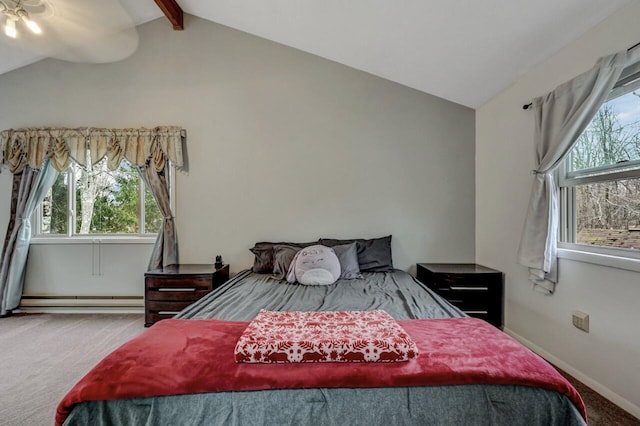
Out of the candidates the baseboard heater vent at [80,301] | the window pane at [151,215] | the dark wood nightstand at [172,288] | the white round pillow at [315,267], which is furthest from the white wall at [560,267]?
the baseboard heater vent at [80,301]

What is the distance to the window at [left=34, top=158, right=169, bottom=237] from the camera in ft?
11.4

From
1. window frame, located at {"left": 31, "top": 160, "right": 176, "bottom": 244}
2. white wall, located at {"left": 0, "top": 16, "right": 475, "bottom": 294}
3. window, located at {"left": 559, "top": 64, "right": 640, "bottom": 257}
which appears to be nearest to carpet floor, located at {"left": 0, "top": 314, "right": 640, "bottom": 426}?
white wall, located at {"left": 0, "top": 16, "right": 475, "bottom": 294}

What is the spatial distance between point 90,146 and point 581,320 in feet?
15.1

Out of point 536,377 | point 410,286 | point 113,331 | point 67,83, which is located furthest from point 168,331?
point 67,83

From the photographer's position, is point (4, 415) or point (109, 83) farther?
point (109, 83)

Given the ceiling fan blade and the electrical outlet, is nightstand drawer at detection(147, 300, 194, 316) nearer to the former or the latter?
the ceiling fan blade

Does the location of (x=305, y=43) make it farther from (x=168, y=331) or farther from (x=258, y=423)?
(x=258, y=423)

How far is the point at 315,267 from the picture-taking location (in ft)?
8.39

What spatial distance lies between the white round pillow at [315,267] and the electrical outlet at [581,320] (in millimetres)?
1644

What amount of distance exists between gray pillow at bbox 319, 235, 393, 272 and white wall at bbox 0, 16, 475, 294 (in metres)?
0.19

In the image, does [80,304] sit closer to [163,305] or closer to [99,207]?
[99,207]

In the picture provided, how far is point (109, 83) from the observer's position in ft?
11.1

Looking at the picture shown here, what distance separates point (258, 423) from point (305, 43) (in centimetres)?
326

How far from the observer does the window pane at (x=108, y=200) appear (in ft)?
11.4
